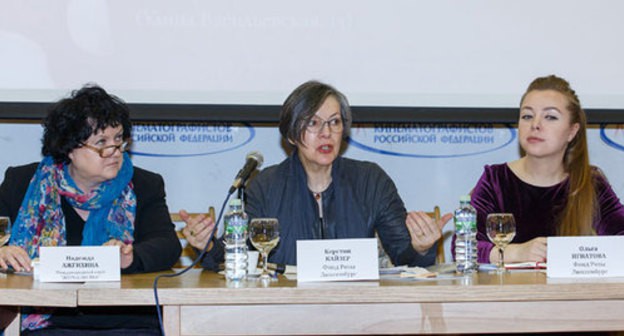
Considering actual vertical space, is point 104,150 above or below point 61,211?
above

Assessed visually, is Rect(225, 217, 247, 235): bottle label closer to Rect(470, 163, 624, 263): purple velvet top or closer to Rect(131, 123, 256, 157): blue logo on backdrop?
Rect(470, 163, 624, 263): purple velvet top

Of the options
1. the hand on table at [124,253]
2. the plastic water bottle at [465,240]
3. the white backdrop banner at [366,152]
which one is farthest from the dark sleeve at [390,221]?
the white backdrop banner at [366,152]

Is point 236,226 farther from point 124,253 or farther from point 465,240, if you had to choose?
point 465,240

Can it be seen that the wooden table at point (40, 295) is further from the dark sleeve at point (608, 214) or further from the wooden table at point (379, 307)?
the dark sleeve at point (608, 214)

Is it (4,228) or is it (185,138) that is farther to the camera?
(185,138)

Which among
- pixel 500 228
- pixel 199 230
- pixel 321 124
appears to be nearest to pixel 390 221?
pixel 321 124

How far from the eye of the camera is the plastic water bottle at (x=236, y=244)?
197 cm

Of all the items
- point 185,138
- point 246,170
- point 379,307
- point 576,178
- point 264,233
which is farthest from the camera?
point 185,138

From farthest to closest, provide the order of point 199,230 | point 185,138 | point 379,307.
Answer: point 185,138, point 199,230, point 379,307

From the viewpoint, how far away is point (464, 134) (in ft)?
12.2

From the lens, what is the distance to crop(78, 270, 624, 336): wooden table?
1739mm

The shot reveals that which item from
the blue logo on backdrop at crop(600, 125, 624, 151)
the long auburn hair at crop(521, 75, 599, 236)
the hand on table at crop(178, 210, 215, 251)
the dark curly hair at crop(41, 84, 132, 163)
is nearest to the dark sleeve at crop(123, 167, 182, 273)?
the hand on table at crop(178, 210, 215, 251)

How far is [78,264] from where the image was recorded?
1.91 meters

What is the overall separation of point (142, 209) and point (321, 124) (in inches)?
27.0
